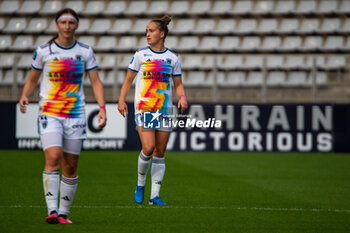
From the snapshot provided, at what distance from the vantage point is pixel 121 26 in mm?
21766

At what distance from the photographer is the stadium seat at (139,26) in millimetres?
21391

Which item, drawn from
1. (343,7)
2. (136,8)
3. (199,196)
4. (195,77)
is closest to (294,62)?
(195,77)

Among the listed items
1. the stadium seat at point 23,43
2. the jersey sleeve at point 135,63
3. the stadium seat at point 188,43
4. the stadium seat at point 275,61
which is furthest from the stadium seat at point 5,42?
the jersey sleeve at point 135,63

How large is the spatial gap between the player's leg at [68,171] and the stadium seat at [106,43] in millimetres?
15293

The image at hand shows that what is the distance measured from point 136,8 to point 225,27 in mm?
3026

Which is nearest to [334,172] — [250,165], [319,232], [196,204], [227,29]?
[250,165]

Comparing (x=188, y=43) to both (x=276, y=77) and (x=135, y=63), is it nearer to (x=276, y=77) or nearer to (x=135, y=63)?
(x=276, y=77)

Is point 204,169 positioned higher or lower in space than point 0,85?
lower

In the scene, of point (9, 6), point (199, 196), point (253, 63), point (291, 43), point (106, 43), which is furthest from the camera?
point (9, 6)

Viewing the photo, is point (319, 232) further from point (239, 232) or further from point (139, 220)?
point (139, 220)

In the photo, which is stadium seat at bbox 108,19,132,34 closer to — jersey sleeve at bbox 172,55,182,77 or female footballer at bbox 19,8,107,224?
jersey sleeve at bbox 172,55,182,77

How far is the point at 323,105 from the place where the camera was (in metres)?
15.9

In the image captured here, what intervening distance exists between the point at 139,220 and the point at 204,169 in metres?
6.18

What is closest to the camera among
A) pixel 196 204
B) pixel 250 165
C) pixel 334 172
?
pixel 196 204
